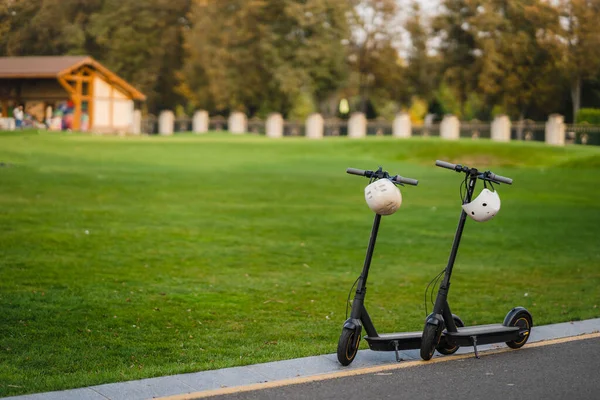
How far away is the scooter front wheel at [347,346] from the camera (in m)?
7.26

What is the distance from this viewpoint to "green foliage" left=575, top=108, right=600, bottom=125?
178 feet

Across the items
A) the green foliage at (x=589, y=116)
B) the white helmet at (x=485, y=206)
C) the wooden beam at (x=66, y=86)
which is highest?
the wooden beam at (x=66, y=86)

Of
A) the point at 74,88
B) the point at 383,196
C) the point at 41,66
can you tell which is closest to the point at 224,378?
the point at 383,196

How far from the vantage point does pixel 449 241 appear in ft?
55.3

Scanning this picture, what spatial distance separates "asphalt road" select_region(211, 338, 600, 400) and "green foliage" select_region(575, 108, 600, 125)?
48846mm

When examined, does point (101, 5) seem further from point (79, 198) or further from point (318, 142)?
point (79, 198)

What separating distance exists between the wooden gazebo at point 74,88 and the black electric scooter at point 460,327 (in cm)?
4220

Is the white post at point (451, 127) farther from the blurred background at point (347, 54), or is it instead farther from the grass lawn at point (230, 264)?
the grass lawn at point (230, 264)

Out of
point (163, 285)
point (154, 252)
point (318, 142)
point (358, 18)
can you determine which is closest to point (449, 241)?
point (154, 252)

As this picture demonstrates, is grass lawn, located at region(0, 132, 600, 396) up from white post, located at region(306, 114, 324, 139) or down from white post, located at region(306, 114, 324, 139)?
down

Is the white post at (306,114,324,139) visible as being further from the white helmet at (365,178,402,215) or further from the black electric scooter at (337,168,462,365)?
the white helmet at (365,178,402,215)

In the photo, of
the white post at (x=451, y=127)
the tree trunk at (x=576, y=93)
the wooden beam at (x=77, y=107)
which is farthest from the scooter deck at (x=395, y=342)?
the white post at (x=451, y=127)

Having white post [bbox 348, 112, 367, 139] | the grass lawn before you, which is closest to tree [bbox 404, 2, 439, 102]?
white post [bbox 348, 112, 367, 139]

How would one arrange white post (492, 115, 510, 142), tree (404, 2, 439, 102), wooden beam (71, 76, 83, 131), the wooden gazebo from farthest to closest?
tree (404, 2, 439, 102) < white post (492, 115, 510, 142) < wooden beam (71, 76, 83, 131) < the wooden gazebo
